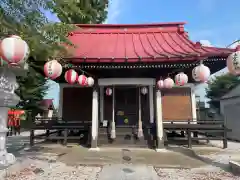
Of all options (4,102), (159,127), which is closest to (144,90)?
(159,127)

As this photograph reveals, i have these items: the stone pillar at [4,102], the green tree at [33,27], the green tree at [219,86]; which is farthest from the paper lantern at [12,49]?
the green tree at [219,86]

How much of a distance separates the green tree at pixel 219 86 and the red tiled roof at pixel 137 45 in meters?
16.0

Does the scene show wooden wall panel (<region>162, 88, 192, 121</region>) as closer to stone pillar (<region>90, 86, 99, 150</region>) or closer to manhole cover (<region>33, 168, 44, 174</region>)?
stone pillar (<region>90, 86, 99, 150</region>)

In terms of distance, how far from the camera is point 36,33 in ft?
16.9

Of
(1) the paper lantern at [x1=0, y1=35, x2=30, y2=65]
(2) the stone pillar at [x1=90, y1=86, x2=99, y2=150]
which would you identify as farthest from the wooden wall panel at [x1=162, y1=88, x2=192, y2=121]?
(1) the paper lantern at [x1=0, y1=35, x2=30, y2=65]

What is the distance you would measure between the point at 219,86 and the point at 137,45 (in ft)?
Answer: 61.1

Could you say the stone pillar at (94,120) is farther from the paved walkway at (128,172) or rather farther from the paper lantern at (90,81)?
the paved walkway at (128,172)

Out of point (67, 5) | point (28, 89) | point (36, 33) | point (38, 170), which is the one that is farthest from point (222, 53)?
point (28, 89)

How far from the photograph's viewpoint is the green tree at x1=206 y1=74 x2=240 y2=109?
23156mm

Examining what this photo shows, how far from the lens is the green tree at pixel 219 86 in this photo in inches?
912

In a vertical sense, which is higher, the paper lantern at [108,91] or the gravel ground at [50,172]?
the paper lantern at [108,91]

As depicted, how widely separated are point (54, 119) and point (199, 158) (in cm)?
657

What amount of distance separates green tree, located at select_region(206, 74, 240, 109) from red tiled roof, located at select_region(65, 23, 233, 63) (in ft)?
Result: 52.6

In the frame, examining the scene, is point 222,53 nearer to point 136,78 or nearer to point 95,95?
point 136,78
